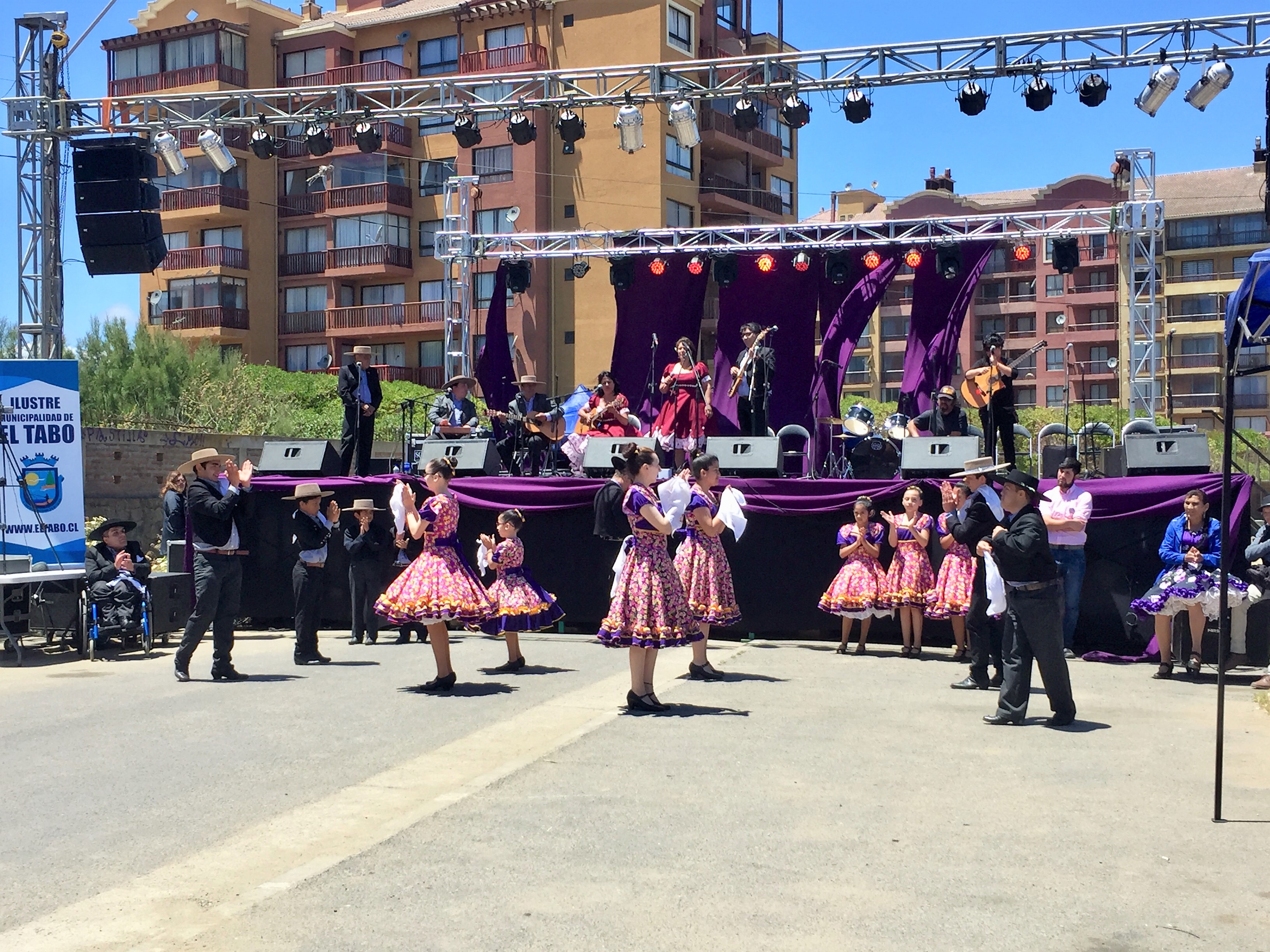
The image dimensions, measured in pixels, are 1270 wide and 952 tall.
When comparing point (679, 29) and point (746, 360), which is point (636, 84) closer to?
point (746, 360)

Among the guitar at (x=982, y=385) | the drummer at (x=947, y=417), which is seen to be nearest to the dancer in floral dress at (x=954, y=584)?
the drummer at (x=947, y=417)

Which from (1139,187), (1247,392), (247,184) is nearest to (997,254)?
(1247,392)

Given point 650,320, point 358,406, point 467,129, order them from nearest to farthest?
point 358,406 → point 467,129 → point 650,320

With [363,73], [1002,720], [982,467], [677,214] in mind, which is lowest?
[1002,720]

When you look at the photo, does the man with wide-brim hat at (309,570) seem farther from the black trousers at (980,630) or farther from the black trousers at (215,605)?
the black trousers at (980,630)

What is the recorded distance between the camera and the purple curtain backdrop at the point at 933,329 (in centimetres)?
2133

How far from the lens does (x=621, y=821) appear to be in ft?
21.6

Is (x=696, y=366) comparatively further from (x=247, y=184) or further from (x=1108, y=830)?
(x=247, y=184)

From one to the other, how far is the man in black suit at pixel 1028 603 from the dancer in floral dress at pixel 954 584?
10.8ft

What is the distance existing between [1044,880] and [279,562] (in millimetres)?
11930

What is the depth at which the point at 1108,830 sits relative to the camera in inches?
255

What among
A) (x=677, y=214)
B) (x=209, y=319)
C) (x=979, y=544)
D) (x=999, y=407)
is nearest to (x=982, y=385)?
(x=999, y=407)

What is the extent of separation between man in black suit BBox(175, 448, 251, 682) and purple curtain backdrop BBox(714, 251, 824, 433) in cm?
1215

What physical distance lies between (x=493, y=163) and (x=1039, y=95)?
1323 inches
